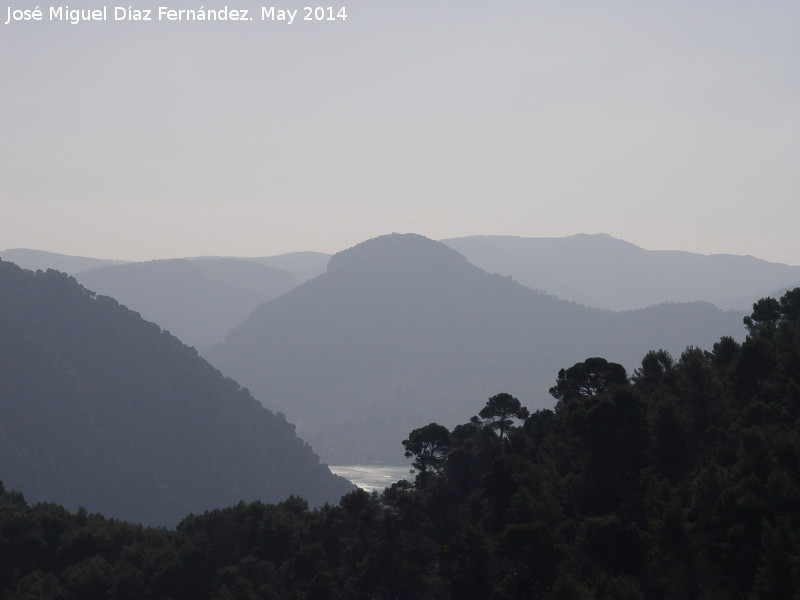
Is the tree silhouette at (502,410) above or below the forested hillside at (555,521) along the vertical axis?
above

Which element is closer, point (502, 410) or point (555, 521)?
point (555, 521)

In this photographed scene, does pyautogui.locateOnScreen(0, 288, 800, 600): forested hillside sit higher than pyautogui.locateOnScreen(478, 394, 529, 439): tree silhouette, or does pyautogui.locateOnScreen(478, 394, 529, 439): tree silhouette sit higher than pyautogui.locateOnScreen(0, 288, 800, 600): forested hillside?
pyautogui.locateOnScreen(478, 394, 529, 439): tree silhouette

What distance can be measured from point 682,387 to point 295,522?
38129 millimetres

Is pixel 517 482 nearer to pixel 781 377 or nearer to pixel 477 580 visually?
pixel 477 580

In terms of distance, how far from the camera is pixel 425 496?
3553 inches

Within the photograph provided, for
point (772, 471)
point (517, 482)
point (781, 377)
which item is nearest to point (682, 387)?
point (781, 377)

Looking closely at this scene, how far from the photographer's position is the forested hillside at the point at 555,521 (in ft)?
185

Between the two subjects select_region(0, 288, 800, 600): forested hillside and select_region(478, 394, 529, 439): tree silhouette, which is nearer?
select_region(0, 288, 800, 600): forested hillside

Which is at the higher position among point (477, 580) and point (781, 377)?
point (781, 377)

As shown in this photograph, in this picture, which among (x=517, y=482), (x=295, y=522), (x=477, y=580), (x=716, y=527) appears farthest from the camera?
(x=295, y=522)

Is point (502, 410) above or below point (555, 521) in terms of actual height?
above

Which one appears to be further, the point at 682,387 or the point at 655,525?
the point at 682,387

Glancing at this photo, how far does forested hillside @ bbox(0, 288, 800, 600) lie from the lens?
56.5 metres

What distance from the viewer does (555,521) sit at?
68875 mm
